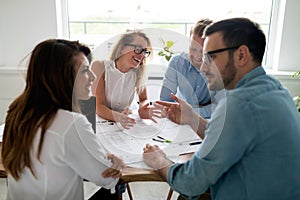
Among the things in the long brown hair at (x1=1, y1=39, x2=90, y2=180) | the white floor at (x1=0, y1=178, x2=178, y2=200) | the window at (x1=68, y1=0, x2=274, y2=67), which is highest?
the window at (x1=68, y1=0, x2=274, y2=67)

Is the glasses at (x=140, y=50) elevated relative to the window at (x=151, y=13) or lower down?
lower down

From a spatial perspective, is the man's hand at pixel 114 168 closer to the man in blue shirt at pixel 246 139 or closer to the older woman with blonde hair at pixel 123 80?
the man in blue shirt at pixel 246 139

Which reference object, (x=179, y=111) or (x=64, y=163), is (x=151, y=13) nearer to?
(x=179, y=111)

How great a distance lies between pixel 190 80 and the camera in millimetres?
1893

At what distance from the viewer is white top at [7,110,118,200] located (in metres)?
0.93

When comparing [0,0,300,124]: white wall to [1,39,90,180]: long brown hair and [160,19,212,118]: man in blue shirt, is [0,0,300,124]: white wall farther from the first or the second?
[1,39,90,180]: long brown hair

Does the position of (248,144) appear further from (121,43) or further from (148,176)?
(121,43)

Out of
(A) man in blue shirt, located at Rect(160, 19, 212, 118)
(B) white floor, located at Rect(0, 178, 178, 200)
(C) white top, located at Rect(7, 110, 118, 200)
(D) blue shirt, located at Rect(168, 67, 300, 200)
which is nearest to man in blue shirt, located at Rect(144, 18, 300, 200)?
(D) blue shirt, located at Rect(168, 67, 300, 200)

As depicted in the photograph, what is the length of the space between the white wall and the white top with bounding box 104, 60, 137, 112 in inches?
46.7

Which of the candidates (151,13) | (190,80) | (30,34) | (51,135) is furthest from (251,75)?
(30,34)

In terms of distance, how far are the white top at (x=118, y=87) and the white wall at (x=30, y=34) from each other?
1186 mm

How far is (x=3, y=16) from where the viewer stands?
2.62 m

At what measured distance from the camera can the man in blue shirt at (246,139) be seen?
0.88 metres

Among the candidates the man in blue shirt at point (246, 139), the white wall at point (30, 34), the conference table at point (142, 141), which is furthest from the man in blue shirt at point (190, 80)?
the white wall at point (30, 34)
